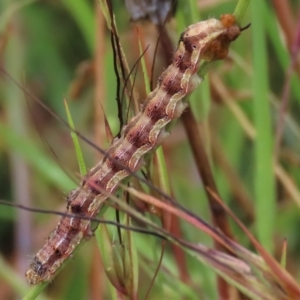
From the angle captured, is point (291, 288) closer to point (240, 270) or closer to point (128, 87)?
point (240, 270)

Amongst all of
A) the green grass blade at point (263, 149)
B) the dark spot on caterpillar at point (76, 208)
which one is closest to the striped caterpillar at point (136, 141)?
the dark spot on caterpillar at point (76, 208)

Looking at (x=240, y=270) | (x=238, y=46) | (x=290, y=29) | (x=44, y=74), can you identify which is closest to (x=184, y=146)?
(x=238, y=46)

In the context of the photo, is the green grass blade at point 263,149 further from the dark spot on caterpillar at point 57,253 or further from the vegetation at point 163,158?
the dark spot on caterpillar at point 57,253

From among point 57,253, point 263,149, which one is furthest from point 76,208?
point 263,149

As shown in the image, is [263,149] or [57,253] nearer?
[57,253]

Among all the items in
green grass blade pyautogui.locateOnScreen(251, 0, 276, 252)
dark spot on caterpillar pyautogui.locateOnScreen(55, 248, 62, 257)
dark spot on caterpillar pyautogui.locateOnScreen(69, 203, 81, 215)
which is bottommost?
green grass blade pyautogui.locateOnScreen(251, 0, 276, 252)

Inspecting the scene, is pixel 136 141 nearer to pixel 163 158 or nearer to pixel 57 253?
pixel 163 158

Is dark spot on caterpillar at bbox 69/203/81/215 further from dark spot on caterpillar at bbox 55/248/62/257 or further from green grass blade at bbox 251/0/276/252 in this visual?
green grass blade at bbox 251/0/276/252

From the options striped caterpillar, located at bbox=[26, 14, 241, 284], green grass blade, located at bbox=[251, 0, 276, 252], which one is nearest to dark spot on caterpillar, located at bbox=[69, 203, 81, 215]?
striped caterpillar, located at bbox=[26, 14, 241, 284]
